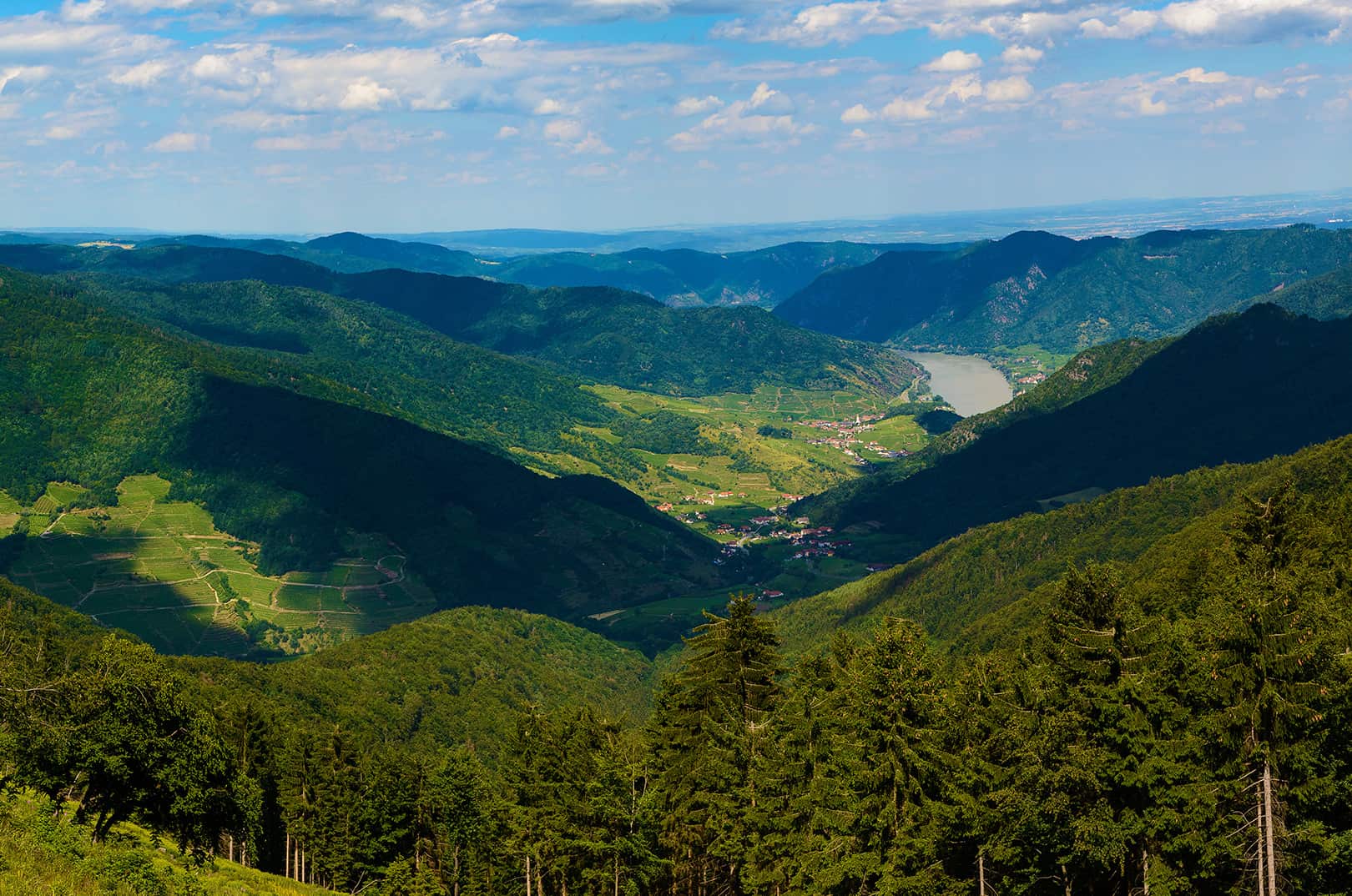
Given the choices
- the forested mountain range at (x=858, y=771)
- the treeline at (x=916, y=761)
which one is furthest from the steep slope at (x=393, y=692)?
the treeline at (x=916, y=761)

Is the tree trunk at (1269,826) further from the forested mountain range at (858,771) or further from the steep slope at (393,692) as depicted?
the steep slope at (393,692)

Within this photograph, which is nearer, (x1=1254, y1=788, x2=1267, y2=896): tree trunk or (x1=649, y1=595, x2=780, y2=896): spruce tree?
(x1=1254, y1=788, x2=1267, y2=896): tree trunk

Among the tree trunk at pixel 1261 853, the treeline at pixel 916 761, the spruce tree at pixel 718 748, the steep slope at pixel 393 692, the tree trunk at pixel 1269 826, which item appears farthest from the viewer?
the steep slope at pixel 393 692

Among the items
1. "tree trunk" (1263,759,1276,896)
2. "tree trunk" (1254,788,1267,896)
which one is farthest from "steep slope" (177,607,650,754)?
"tree trunk" (1263,759,1276,896)

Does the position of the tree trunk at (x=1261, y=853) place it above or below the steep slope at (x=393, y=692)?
above

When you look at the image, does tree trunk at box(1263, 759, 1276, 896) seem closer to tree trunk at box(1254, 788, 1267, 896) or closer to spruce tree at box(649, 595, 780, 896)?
tree trunk at box(1254, 788, 1267, 896)
